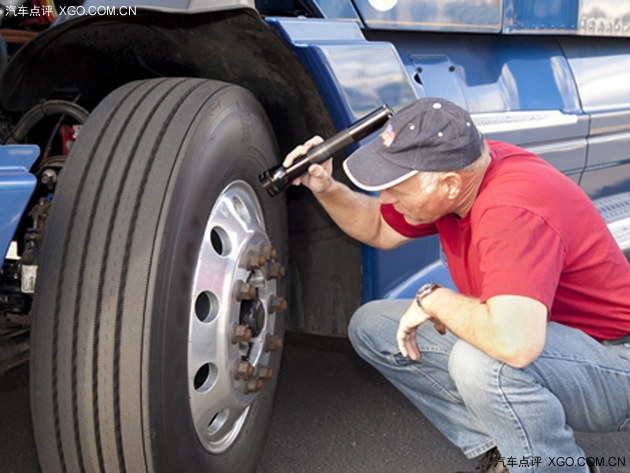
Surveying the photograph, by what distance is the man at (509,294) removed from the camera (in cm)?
164

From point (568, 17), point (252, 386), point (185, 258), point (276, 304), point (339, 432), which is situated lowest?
point (339, 432)

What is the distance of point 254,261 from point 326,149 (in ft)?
1.13

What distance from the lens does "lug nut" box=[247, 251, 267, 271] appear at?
1.85 m

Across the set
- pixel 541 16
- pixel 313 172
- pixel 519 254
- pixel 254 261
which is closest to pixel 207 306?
pixel 254 261

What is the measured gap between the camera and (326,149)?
1927 millimetres

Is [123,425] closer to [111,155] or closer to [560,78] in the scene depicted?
[111,155]

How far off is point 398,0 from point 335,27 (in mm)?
327

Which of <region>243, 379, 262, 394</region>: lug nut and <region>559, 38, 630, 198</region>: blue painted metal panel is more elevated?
<region>559, 38, 630, 198</region>: blue painted metal panel

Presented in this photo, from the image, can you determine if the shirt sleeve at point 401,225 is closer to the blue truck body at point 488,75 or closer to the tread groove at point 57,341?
the blue truck body at point 488,75

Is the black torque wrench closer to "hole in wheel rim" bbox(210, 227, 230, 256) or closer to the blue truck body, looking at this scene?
the blue truck body

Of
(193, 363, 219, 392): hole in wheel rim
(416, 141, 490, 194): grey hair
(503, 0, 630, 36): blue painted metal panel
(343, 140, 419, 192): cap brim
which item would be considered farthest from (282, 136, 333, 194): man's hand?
(503, 0, 630, 36): blue painted metal panel

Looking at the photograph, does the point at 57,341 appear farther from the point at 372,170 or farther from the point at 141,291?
the point at 372,170

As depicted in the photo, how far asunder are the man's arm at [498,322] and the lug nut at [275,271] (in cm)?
40

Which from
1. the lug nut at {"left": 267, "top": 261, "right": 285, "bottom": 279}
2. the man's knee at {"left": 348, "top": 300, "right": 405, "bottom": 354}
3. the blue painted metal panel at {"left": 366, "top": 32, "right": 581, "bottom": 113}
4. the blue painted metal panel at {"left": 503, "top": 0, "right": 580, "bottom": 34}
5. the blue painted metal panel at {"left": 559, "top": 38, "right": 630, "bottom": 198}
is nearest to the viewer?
the lug nut at {"left": 267, "top": 261, "right": 285, "bottom": 279}
